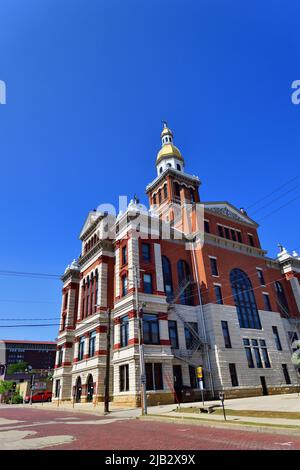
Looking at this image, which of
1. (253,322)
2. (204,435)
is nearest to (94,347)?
(253,322)

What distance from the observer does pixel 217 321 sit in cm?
3534

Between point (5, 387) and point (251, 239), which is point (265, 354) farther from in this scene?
point (5, 387)

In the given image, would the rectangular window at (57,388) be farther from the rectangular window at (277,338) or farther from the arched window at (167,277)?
the rectangular window at (277,338)

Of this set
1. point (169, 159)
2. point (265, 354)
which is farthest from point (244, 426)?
point (169, 159)

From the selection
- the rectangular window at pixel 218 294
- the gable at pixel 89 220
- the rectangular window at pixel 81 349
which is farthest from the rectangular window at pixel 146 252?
the rectangular window at pixel 81 349

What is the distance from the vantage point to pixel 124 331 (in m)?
32.4

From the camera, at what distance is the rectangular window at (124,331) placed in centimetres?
3183

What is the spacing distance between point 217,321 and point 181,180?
98.8 feet

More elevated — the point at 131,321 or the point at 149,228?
the point at 149,228

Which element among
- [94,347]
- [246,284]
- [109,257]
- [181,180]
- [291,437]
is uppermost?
[181,180]

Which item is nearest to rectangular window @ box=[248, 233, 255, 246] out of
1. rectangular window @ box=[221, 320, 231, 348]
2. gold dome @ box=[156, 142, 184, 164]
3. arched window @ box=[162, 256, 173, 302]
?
rectangular window @ box=[221, 320, 231, 348]

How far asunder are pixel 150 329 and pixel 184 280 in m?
8.68
